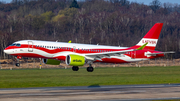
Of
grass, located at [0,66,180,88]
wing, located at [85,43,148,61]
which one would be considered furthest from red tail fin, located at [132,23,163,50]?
wing, located at [85,43,148,61]

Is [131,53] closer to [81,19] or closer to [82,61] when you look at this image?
[82,61]

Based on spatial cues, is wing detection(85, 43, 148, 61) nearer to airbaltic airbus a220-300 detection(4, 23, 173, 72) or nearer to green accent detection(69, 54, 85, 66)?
airbaltic airbus a220-300 detection(4, 23, 173, 72)

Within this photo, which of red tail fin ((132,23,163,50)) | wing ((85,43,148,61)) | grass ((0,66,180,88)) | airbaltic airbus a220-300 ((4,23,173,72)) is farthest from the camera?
red tail fin ((132,23,163,50))

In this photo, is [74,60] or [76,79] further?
[76,79]

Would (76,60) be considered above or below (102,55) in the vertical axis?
below

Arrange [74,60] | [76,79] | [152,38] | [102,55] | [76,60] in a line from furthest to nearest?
1. [76,79]
2. [152,38]
3. [102,55]
4. [76,60]
5. [74,60]

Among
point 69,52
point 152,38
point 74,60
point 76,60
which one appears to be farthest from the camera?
point 152,38

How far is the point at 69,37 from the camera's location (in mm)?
167375

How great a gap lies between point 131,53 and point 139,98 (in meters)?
25.2

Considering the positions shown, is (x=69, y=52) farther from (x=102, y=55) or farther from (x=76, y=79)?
(x=76, y=79)

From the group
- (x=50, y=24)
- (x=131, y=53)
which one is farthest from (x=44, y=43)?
(x=50, y=24)

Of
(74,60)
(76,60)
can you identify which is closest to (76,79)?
(76,60)

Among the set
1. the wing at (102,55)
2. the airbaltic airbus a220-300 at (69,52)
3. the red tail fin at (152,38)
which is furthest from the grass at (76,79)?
the red tail fin at (152,38)

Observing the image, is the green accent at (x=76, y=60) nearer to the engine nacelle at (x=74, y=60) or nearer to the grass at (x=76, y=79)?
the engine nacelle at (x=74, y=60)
